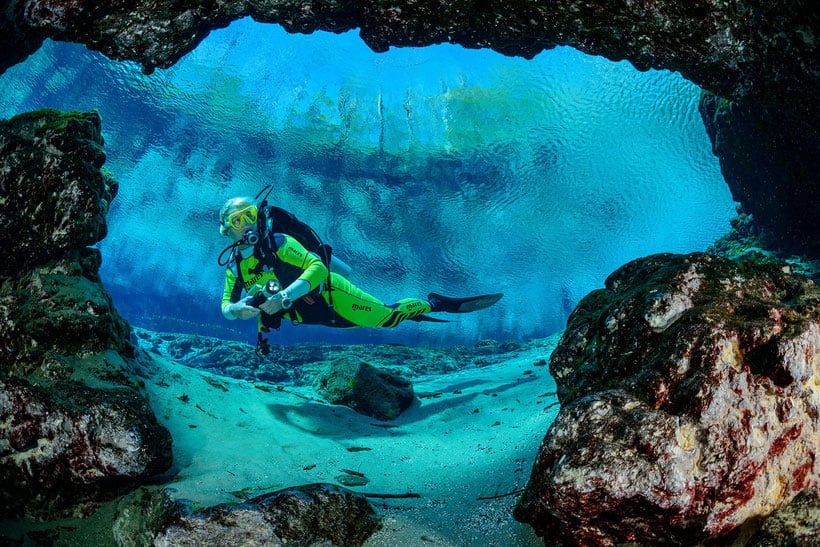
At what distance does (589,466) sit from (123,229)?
97.7 feet

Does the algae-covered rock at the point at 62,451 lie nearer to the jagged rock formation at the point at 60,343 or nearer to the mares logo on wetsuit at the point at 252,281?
the jagged rock formation at the point at 60,343

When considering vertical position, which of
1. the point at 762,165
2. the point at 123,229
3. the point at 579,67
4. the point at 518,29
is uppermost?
the point at 579,67

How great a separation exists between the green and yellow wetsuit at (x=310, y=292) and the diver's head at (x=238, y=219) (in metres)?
0.33

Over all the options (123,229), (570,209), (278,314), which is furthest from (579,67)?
(123,229)

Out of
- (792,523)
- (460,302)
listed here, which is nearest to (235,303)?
(460,302)

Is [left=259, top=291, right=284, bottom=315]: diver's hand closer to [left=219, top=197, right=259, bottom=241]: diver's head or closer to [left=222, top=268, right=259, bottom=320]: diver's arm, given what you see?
[left=222, top=268, right=259, bottom=320]: diver's arm

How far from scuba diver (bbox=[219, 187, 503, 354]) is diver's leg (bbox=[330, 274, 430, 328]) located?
0.02 metres

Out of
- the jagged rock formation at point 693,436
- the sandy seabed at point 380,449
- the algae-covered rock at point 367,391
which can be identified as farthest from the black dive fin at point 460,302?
the jagged rock formation at point 693,436

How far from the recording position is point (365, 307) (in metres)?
7.76

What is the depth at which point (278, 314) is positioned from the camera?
6340 mm

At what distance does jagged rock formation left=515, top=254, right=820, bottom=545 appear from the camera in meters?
1.74

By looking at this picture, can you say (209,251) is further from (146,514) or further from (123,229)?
(146,514)

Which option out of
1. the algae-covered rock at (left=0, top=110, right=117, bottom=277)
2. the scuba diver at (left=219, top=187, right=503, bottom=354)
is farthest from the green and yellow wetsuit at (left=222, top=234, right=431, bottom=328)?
the algae-covered rock at (left=0, top=110, right=117, bottom=277)

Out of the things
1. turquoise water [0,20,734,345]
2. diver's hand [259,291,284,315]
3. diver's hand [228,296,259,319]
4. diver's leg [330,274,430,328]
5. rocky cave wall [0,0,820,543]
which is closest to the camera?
rocky cave wall [0,0,820,543]
